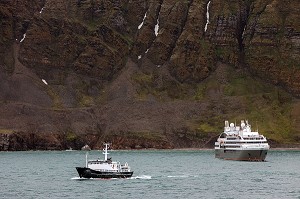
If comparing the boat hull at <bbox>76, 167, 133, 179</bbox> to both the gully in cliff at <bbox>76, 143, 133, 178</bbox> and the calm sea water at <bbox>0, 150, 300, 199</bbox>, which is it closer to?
the gully in cliff at <bbox>76, 143, 133, 178</bbox>

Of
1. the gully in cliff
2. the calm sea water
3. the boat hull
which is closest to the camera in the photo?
the calm sea water

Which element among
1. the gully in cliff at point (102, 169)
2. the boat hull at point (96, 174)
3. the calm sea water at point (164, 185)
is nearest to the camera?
the calm sea water at point (164, 185)

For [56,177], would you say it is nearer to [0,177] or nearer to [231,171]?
[0,177]

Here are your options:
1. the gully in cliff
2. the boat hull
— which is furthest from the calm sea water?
the gully in cliff

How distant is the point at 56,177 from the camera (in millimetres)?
179875

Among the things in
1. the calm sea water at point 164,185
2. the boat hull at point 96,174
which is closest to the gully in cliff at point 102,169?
the boat hull at point 96,174

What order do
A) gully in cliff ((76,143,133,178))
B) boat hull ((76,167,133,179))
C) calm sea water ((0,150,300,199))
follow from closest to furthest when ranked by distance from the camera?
calm sea water ((0,150,300,199))
gully in cliff ((76,143,133,178))
boat hull ((76,167,133,179))

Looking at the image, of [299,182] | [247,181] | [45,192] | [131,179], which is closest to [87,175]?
[131,179]

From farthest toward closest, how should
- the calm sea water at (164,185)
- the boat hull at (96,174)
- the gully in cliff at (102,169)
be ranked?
the boat hull at (96,174) < the gully in cliff at (102,169) < the calm sea water at (164,185)

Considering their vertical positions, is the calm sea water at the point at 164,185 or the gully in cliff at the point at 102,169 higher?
the gully in cliff at the point at 102,169

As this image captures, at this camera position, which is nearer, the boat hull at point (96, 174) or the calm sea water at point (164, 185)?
the calm sea water at point (164, 185)

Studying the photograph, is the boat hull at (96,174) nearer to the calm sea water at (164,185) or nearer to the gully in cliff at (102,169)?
the gully in cliff at (102,169)

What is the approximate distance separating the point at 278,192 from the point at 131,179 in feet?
136

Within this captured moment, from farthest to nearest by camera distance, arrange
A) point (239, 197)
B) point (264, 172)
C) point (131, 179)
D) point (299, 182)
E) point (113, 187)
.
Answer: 1. point (264, 172)
2. point (131, 179)
3. point (299, 182)
4. point (113, 187)
5. point (239, 197)
